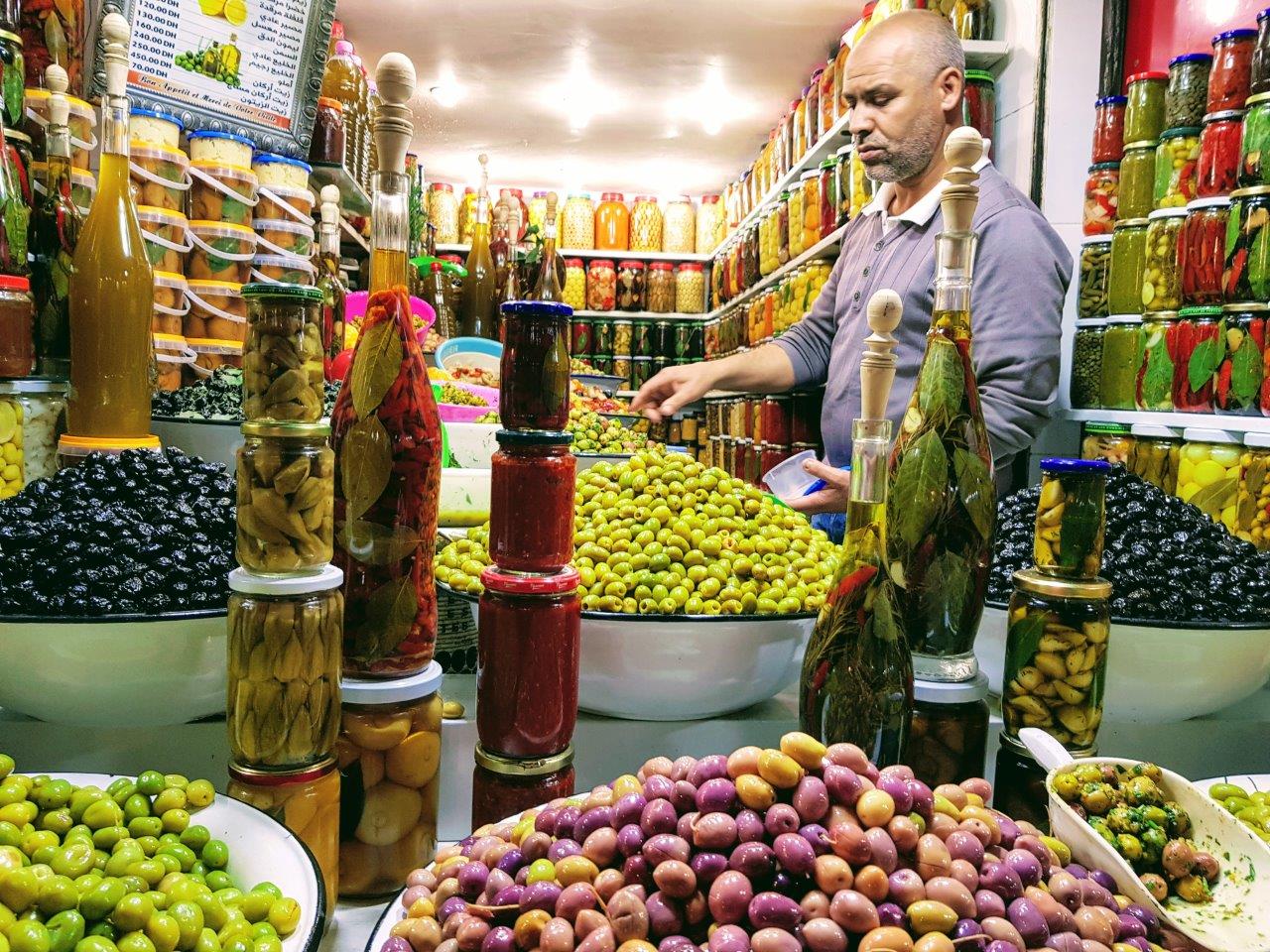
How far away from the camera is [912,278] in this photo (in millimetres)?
2381

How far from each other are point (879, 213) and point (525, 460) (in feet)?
7.61

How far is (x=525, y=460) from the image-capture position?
75 cm

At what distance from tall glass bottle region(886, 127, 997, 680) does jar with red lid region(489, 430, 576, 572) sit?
30 cm

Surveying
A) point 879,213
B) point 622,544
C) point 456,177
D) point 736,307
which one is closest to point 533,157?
point 456,177

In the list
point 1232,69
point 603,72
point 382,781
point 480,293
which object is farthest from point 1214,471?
point 603,72

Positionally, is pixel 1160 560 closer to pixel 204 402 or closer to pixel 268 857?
pixel 268 857

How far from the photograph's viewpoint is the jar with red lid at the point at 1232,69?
2.02 metres

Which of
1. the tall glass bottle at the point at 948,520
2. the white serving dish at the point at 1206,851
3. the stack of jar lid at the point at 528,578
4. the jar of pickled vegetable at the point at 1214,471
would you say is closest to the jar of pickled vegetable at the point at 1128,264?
the jar of pickled vegetable at the point at 1214,471

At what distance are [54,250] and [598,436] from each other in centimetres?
128

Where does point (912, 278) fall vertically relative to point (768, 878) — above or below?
above

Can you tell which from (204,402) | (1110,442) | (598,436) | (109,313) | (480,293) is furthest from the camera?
(480,293)

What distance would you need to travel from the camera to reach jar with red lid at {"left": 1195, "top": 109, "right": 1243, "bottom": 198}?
2.01 metres

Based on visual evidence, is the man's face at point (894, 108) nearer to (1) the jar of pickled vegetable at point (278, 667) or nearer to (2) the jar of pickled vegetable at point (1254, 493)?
(2) the jar of pickled vegetable at point (1254, 493)

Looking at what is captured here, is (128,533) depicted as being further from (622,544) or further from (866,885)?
(866,885)
